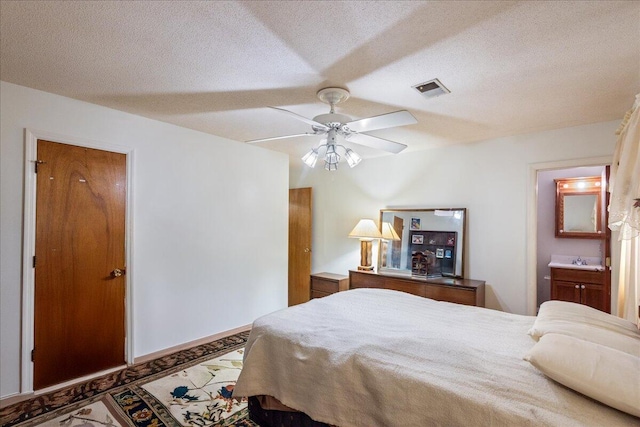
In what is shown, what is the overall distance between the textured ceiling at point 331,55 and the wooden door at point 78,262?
0.61 metres

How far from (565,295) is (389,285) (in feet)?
7.52

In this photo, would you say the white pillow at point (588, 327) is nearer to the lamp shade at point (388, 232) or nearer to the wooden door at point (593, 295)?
the lamp shade at point (388, 232)

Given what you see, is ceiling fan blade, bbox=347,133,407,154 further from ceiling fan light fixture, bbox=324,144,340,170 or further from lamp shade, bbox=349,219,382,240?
lamp shade, bbox=349,219,382,240

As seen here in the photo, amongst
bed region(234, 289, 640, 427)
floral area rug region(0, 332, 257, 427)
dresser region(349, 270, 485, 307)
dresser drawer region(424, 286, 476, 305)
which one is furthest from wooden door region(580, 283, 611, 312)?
floral area rug region(0, 332, 257, 427)

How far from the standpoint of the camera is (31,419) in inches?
84.0

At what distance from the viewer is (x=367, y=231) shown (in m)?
4.18

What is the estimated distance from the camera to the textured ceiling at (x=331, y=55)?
1.48 meters

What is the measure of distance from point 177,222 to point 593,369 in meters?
3.40

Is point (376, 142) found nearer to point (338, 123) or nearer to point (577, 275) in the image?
point (338, 123)

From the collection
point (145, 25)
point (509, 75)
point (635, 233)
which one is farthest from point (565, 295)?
point (145, 25)

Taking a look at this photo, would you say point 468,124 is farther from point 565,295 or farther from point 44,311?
point 44,311

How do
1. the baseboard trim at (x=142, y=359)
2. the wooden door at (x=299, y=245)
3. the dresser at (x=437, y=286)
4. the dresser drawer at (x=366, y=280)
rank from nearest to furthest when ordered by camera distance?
the baseboard trim at (x=142, y=359) < the dresser at (x=437, y=286) < the dresser drawer at (x=366, y=280) < the wooden door at (x=299, y=245)

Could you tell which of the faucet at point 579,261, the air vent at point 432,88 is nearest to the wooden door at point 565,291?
the faucet at point 579,261

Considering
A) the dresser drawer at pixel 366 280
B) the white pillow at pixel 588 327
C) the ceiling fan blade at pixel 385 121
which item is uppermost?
the ceiling fan blade at pixel 385 121
